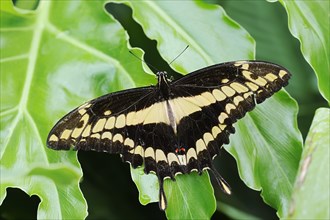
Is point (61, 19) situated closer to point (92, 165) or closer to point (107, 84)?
point (107, 84)

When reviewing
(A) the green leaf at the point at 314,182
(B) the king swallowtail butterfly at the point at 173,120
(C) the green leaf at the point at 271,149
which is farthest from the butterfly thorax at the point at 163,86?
(A) the green leaf at the point at 314,182

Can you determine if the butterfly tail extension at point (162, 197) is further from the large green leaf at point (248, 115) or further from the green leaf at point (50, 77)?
the green leaf at point (50, 77)

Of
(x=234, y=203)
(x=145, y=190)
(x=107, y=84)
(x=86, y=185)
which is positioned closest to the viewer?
(x=145, y=190)

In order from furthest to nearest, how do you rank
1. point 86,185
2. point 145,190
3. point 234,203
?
point 234,203 → point 86,185 → point 145,190

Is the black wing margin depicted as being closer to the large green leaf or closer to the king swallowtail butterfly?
the king swallowtail butterfly

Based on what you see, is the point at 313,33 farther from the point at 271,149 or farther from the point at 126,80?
the point at 126,80

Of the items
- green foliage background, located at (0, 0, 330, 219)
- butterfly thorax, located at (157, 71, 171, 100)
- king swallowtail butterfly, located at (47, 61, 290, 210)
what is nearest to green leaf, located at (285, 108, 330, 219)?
green foliage background, located at (0, 0, 330, 219)

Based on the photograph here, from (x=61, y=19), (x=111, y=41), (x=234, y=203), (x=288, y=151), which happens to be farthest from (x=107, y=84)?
(x=234, y=203)
